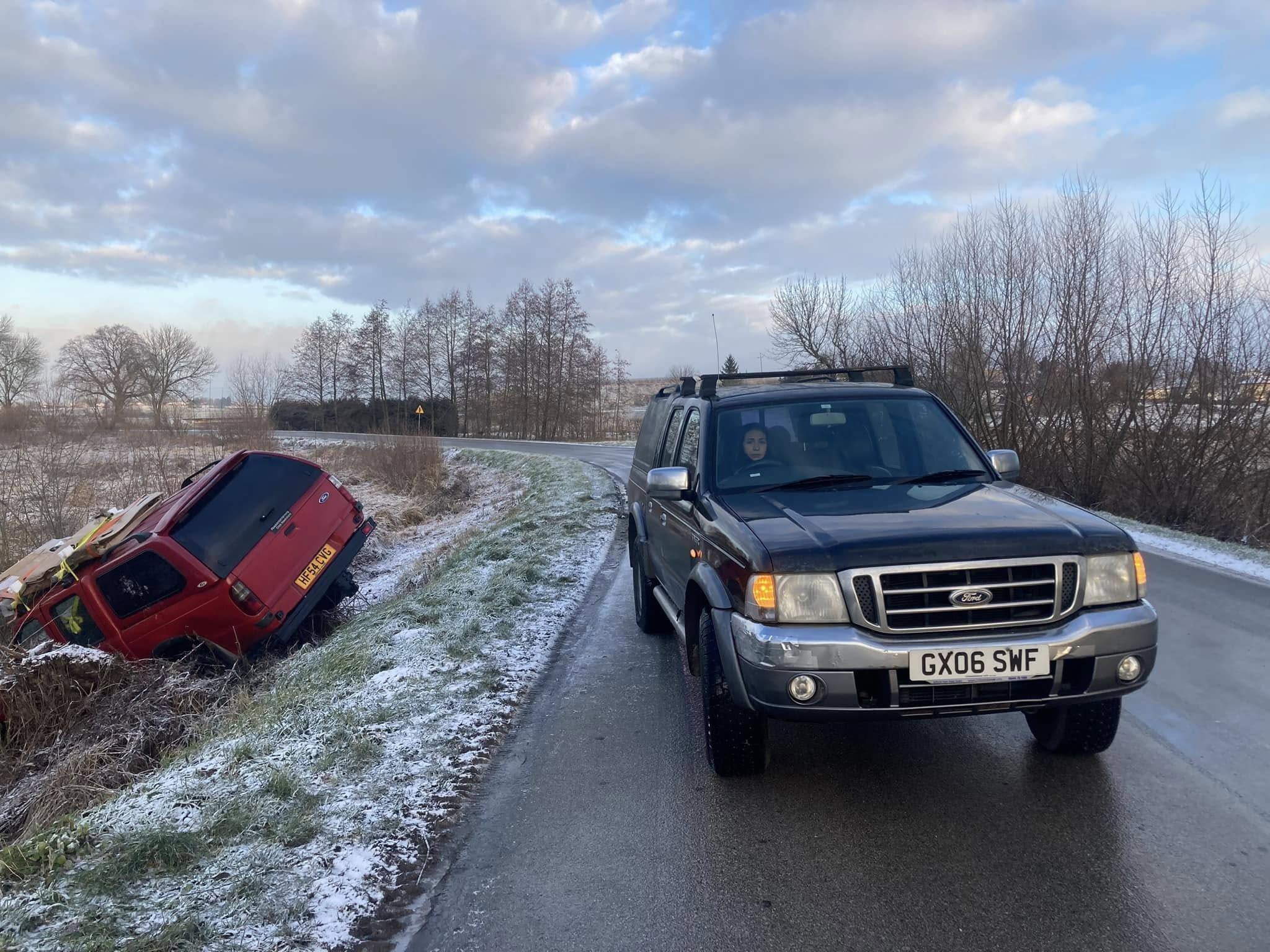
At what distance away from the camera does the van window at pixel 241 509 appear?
324 inches

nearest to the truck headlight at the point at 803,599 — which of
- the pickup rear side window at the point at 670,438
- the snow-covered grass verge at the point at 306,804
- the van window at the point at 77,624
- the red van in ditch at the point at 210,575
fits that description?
the snow-covered grass verge at the point at 306,804

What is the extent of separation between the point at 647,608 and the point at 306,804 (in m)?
3.40

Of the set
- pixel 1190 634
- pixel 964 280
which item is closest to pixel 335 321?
pixel 964 280

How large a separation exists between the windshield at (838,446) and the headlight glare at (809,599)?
3.74 ft

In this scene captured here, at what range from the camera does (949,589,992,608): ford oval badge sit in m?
3.32

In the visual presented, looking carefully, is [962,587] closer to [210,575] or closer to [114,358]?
[210,575]

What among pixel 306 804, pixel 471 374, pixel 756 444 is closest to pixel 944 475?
pixel 756 444

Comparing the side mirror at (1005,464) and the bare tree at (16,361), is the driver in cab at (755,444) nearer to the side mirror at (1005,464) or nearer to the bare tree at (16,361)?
the side mirror at (1005,464)

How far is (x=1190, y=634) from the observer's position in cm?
631

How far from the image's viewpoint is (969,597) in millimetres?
3324

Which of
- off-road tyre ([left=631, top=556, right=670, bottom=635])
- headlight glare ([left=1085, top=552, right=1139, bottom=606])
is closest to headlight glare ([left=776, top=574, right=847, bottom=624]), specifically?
headlight glare ([left=1085, top=552, right=1139, bottom=606])

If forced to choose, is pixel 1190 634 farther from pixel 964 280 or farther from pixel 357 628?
pixel 964 280

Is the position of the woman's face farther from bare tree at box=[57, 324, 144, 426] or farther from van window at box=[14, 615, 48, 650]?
bare tree at box=[57, 324, 144, 426]

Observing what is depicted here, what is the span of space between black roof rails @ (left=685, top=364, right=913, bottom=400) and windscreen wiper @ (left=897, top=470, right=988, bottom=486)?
0.93 meters
